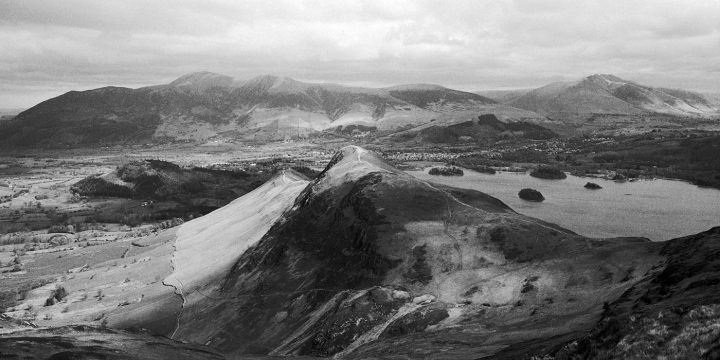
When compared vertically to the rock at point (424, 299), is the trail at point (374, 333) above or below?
below

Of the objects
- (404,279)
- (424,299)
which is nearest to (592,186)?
(404,279)

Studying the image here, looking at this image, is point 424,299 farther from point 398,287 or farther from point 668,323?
point 668,323

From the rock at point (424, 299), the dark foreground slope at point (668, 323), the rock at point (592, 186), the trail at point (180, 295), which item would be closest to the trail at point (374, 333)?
the rock at point (424, 299)

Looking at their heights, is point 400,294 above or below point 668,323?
below

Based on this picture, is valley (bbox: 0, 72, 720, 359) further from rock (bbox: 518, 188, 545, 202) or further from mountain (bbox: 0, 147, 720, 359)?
rock (bbox: 518, 188, 545, 202)

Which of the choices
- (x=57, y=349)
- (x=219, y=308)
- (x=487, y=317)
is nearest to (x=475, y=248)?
(x=487, y=317)

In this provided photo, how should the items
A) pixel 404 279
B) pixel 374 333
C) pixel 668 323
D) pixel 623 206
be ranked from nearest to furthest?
pixel 668 323 < pixel 374 333 < pixel 404 279 < pixel 623 206

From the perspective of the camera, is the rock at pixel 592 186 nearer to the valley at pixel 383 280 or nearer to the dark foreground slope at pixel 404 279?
the valley at pixel 383 280
